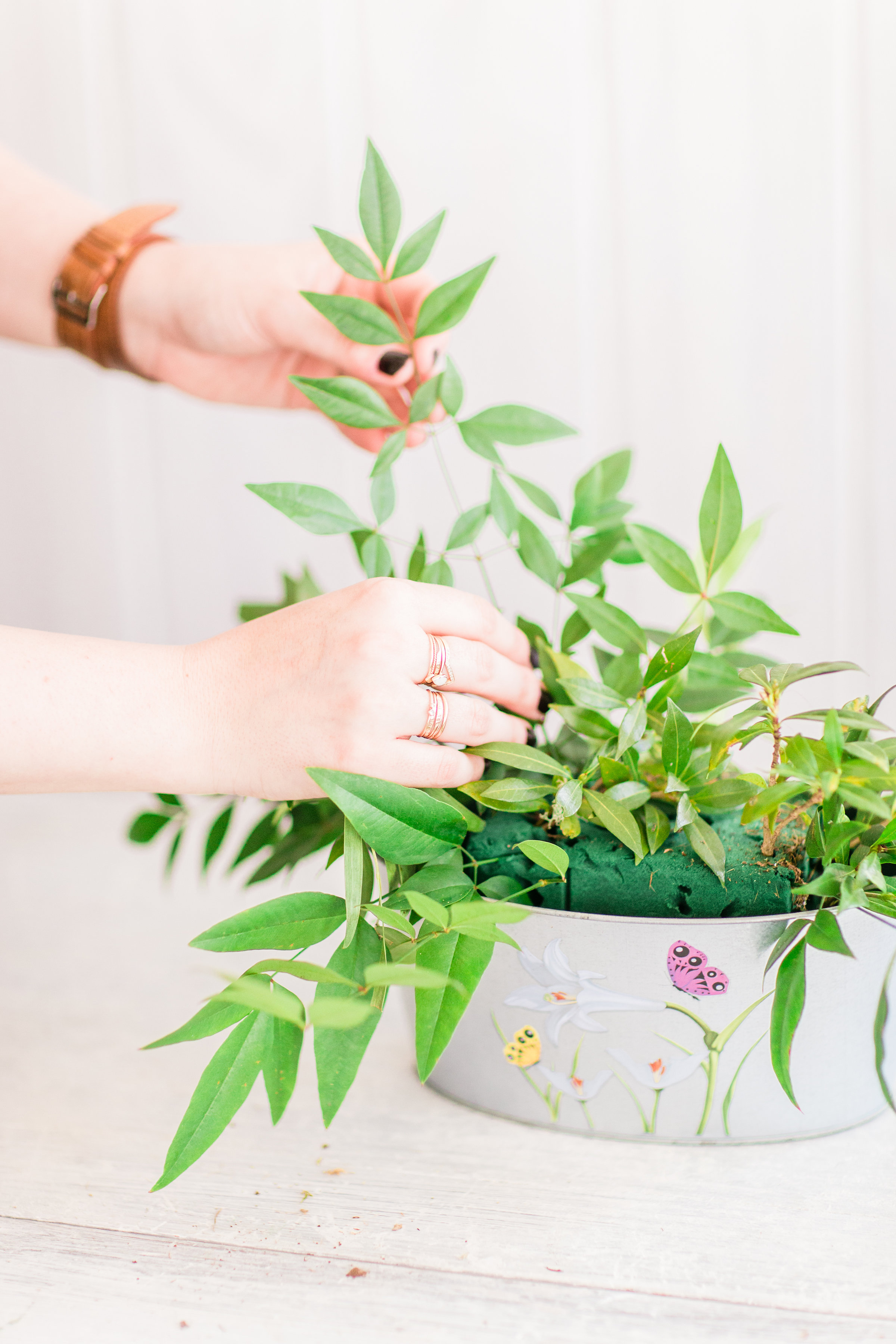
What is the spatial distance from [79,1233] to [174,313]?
62cm

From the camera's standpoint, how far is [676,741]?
0.46m

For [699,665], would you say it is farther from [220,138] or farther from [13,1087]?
[220,138]

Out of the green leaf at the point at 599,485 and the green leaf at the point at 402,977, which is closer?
the green leaf at the point at 402,977

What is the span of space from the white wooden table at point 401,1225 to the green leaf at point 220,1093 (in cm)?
3

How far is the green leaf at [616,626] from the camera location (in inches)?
22.1

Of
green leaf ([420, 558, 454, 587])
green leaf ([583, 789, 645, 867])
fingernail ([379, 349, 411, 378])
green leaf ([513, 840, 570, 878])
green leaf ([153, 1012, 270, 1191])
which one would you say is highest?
fingernail ([379, 349, 411, 378])

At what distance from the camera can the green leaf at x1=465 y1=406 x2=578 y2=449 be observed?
60cm

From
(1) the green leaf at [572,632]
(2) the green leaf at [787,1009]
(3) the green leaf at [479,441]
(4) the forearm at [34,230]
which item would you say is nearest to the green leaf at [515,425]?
(3) the green leaf at [479,441]

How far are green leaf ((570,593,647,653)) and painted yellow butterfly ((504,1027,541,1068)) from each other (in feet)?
0.66

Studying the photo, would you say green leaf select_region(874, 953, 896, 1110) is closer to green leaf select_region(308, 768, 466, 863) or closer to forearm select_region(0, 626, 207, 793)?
green leaf select_region(308, 768, 466, 863)

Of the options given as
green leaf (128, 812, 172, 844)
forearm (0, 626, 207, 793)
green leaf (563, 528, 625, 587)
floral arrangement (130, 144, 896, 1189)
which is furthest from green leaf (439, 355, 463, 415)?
green leaf (128, 812, 172, 844)

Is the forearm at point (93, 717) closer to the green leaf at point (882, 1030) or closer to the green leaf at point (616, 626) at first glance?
the green leaf at point (616, 626)

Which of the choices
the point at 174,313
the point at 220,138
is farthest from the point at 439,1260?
the point at 220,138

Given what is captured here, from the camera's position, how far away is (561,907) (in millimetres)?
486
